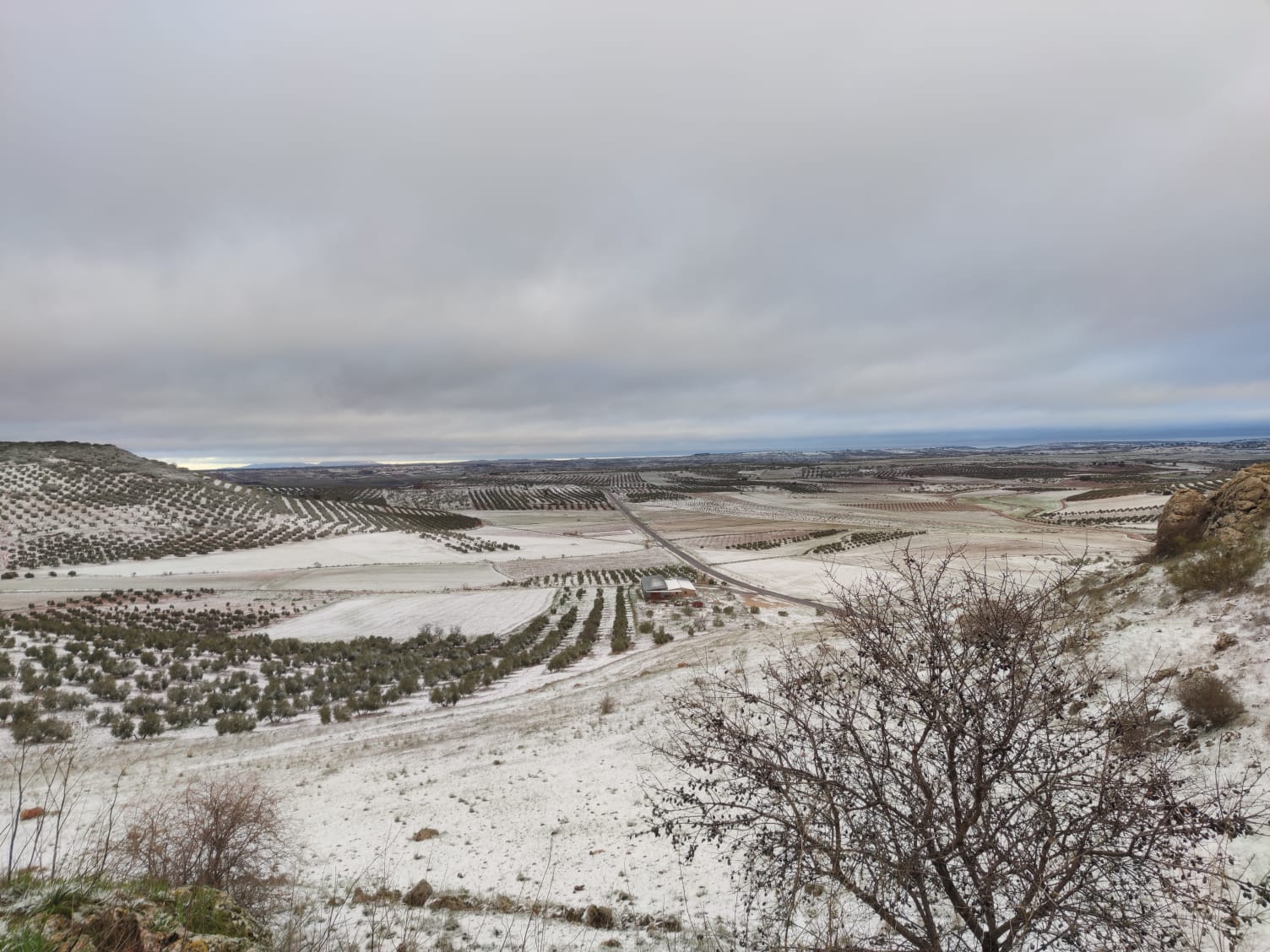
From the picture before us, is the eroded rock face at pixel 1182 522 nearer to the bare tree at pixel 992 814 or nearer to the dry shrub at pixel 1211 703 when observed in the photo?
the dry shrub at pixel 1211 703

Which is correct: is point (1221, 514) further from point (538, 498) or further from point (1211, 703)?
point (538, 498)

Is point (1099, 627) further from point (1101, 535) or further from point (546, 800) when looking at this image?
point (1101, 535)

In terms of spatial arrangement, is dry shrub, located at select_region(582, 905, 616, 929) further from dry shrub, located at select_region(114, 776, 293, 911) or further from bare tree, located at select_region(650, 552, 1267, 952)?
dry shrub, located at select_region(114, 776, 293, 911)

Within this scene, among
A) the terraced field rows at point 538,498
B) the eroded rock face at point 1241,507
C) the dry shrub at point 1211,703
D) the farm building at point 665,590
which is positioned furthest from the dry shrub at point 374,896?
the terraced field rows at point 538,498

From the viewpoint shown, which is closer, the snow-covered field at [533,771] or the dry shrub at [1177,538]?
the snow-covered field at [533,771]

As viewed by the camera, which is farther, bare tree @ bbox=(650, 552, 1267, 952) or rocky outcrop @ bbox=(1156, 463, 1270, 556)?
rocky outcrop @ bbox=(1156, 463, 1270, 556)

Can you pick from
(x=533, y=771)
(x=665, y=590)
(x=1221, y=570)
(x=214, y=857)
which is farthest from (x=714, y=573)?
(x=214, y=857)

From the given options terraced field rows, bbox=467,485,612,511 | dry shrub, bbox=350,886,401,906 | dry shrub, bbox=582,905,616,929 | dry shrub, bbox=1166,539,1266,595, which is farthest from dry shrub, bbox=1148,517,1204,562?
terraced field rows, bbox=467,485,612,511
